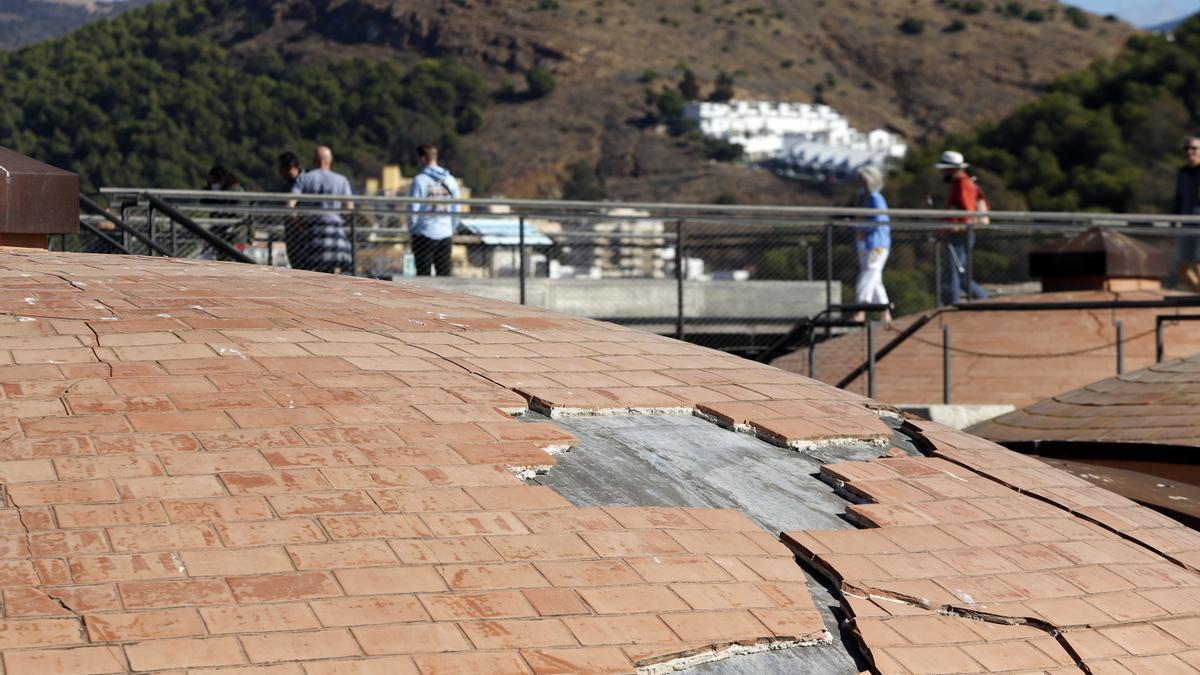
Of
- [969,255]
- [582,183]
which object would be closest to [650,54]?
[582,183]

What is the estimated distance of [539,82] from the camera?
130 m

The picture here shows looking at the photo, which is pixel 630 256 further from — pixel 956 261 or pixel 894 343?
pixel 894 343

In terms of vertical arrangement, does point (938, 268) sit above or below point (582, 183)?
below

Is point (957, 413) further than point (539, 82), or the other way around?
point (539, 82)

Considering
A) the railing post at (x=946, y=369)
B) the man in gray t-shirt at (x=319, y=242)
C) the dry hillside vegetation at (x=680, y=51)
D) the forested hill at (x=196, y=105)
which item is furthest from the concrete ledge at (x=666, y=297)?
the dry hillside vegetation at (x=680, y=51)

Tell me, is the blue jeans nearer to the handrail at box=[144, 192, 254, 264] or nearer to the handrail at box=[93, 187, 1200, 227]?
the handrail at box=[93, 187, 1200, 227]

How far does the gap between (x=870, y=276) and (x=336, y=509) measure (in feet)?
34.0

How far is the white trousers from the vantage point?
13.5m

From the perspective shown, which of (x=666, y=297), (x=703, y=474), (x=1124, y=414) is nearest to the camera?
(x=703, y=474)

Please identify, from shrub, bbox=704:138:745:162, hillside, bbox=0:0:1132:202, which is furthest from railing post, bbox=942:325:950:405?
shrub, bbox=704:138:745:162

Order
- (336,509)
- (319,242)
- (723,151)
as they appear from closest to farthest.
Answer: (336,509) → (319,242) → (723,151)

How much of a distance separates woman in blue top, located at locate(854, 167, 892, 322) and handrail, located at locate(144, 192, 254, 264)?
5.31 metres

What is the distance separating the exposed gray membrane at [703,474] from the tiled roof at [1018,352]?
818cm

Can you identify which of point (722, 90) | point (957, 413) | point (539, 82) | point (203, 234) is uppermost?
point (539, 82)
